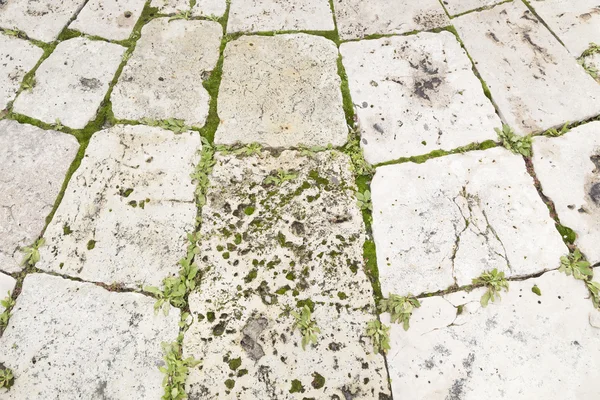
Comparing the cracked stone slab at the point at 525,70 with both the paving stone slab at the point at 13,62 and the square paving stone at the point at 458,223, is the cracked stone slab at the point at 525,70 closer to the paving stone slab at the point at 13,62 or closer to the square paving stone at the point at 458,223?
the square paving stone at the point at 458,223

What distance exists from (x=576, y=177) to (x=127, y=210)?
80.3 inches

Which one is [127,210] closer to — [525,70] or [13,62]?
[13,62]

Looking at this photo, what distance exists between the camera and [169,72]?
2406 millimetres

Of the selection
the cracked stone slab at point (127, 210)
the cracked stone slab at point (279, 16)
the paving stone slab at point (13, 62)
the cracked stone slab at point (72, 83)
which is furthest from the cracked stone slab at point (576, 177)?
the paving stone slab at point (13, 62)

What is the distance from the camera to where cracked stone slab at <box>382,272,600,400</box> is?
1.61 meters

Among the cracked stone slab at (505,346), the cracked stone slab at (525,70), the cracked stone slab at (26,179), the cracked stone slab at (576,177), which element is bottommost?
the cracked stone slab at (505,346)

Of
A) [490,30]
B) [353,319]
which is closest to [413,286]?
[353,319]

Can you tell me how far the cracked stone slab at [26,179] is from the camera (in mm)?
1919

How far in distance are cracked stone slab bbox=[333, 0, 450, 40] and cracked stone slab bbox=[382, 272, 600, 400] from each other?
1566 millimetres

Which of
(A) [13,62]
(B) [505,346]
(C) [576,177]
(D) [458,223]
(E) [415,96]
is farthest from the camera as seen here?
(A) [13,62]

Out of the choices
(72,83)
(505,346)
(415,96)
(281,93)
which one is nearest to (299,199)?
(281,93)

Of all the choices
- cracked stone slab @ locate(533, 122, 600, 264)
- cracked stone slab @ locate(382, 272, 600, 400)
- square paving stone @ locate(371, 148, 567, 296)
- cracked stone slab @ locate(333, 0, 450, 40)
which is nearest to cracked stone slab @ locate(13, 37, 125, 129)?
cracked stone slab @ locate(333, 0, 450, 40)

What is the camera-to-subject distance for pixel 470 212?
6.46ft

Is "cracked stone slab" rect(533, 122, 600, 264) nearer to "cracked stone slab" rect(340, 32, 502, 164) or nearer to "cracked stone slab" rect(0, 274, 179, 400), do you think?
"cracked stone slab" rect(340, 32, 502, 164)
